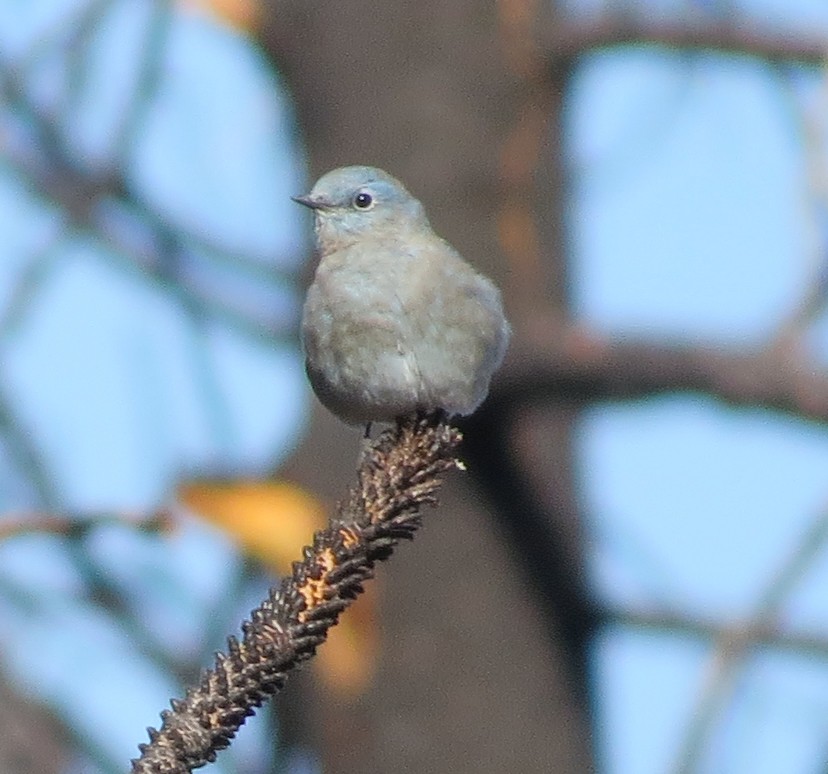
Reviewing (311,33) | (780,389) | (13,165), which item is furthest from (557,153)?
(13,165)

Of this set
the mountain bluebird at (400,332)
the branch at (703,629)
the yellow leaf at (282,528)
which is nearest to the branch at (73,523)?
the mountain bluebird at (400,332)

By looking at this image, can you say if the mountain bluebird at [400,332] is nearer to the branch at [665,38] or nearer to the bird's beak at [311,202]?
the bird's beak at [311,202]

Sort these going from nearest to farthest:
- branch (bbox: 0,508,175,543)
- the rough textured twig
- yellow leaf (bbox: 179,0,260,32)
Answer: the rough textured twig, branch (bbox: 0,508,175,543), yellow leaf (bbox: 179,0,260,32)

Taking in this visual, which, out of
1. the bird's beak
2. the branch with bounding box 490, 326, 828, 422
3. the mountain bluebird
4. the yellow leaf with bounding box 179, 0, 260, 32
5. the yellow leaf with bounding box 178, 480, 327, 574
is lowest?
the mountain bluebird

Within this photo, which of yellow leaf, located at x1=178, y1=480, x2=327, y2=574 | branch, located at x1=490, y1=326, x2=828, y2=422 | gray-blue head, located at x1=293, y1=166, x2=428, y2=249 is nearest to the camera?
gray-blue head, located at x1=293, y1=166, x2=428, y2=249

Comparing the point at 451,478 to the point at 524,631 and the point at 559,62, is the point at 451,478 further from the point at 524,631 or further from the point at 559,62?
the point at 559,62

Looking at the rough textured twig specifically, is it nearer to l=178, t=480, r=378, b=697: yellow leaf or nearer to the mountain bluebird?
the mountain bluebird

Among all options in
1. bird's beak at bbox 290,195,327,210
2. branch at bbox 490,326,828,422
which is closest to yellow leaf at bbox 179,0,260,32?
branch at bbox 490,326,828,422

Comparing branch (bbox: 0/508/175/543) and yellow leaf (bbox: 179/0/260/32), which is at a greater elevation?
yellow leaf (bbox: 179/0/260/32)
